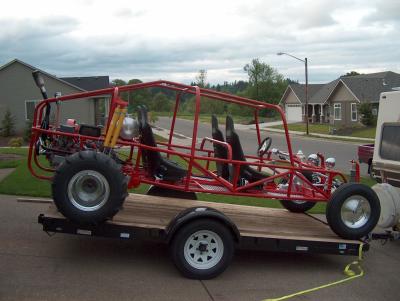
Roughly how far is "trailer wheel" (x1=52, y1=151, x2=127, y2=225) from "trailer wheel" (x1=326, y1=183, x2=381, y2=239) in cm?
264

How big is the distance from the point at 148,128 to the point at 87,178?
1149 millimetres

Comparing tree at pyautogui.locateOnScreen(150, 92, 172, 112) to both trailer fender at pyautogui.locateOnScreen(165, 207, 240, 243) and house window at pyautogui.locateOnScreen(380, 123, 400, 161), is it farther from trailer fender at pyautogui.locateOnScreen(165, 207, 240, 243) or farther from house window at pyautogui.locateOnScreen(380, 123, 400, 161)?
trailer fender at pyautogui.locateOnScreen(165, 207, 240, 243)

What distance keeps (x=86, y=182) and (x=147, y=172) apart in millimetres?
1173

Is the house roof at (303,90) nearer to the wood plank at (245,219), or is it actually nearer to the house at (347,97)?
the house at (347,97)

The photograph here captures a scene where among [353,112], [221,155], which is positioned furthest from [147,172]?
[353,112]

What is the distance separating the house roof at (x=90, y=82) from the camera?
4162cm

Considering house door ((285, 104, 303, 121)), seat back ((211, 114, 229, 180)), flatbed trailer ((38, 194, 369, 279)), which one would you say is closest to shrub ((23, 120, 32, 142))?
seat back ((211, 114, 229, 180))

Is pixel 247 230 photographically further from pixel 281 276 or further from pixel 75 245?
pixel 75 245

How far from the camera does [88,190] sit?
19.6 ft

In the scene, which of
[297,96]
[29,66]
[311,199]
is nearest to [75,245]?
[311,199]

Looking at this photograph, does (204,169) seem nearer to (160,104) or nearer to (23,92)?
(23,92)

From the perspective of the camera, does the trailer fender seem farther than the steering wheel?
No

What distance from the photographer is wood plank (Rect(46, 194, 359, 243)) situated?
6322mm

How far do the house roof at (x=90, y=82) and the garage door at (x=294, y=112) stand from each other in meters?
33.2
